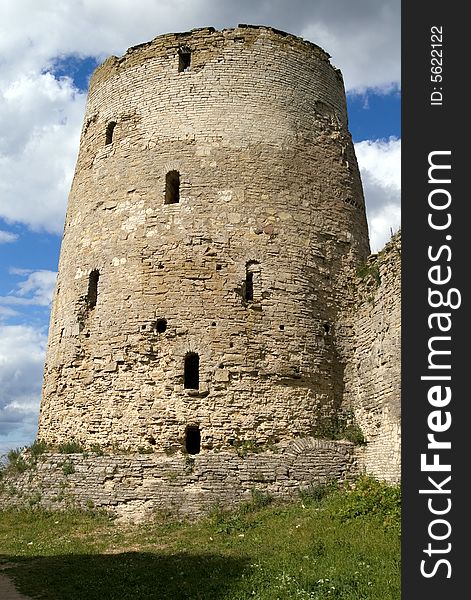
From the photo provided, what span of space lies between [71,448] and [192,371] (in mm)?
2921

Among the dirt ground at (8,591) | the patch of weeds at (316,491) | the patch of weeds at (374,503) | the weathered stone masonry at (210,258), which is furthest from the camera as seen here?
the weathered stone masonry at (210,258)

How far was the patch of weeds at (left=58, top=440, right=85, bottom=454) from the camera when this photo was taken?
13.5 metres

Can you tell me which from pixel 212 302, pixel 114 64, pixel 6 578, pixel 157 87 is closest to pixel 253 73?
pixel 157 87

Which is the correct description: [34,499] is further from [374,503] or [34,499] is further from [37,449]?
[374,503]

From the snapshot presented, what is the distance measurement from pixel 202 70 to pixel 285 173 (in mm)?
3168

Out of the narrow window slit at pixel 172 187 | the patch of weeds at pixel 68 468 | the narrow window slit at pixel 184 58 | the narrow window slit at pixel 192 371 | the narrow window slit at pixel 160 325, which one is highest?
the narrow window slit at pixel 184 58

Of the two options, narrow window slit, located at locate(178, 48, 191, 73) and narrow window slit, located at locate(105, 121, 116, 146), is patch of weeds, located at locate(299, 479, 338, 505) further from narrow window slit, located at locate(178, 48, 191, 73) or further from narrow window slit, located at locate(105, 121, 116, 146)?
narrow window slit, located at locate(178, 48, 191, 73)

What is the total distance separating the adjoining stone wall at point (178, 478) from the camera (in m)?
12.3

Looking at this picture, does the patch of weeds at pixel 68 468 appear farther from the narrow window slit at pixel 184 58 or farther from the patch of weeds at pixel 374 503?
the narrow window slit at pixel 184 58

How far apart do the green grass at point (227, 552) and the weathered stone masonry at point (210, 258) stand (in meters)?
1.18

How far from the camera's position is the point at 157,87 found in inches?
617

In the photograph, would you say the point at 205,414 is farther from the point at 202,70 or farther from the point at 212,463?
the point at 202,70

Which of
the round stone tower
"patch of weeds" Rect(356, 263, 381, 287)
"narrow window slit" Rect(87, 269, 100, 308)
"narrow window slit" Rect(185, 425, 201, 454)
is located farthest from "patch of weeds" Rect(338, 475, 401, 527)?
"narrow window slit" Rect(87, 269, 100, 308)

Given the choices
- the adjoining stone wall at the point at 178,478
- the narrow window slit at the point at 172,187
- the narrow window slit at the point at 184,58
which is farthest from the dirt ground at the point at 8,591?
the narrow window slit at the point at 184,58
